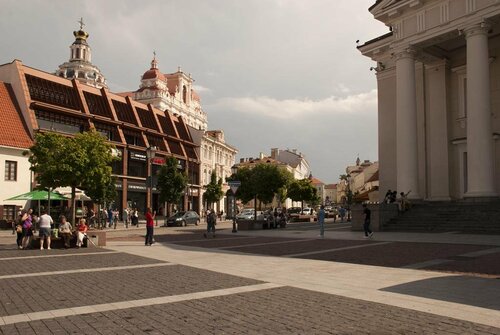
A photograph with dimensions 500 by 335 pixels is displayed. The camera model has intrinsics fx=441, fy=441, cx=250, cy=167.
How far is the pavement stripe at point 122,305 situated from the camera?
6199mm

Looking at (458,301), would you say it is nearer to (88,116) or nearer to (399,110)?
(399,110)

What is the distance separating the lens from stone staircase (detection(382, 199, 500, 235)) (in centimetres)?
2098

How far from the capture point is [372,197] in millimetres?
39094

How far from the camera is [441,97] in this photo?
98.8 feet

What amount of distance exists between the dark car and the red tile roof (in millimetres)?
14131

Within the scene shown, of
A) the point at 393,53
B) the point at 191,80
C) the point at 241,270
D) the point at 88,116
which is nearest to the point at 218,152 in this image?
the point at 191,80

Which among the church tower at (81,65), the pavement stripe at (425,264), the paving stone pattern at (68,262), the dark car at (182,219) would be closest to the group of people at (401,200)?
the pavement stripe at (425,264)

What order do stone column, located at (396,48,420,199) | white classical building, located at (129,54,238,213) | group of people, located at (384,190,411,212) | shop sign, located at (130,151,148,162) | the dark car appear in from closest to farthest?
1. group of people, located at (384,190,411,212)
2. stone column, located at (396,48,420,199)
3. the dark car
4. shop sign, located at (130,151,148,162)
5. white classical building, located at (129,54,238,213)

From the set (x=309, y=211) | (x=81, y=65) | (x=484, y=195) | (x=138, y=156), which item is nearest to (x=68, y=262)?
(x=484, y=195)

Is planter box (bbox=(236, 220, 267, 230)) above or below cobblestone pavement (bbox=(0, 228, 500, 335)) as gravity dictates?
below

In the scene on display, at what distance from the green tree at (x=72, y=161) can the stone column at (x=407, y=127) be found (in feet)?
63.7

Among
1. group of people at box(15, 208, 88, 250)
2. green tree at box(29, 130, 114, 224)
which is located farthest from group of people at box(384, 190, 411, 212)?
green tree at box(29, 130, 114, 224)

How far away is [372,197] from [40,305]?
35104 mm

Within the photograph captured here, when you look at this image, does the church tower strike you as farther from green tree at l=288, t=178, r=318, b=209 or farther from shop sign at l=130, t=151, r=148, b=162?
green tree at l=288, t=178, r=318, b=209
